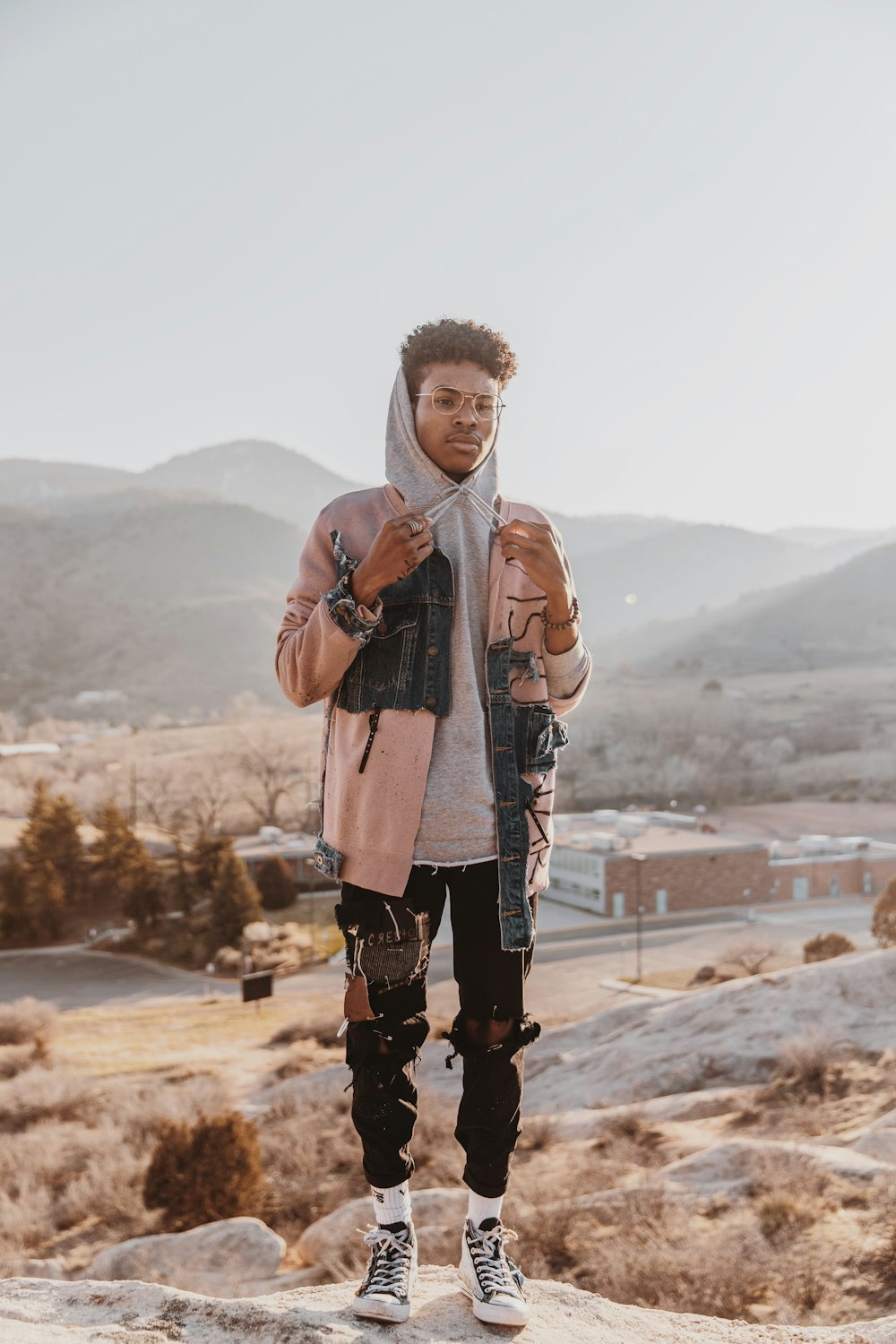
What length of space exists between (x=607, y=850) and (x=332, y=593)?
3153cm

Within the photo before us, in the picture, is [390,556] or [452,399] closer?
[390,556]

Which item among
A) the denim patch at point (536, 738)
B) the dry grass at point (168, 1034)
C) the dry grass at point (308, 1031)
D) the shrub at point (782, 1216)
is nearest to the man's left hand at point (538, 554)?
the denim patch at point (536, 738)

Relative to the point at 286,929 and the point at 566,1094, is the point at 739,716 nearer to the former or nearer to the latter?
the point at 286,929

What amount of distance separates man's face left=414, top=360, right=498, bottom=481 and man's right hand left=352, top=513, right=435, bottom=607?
261 mm

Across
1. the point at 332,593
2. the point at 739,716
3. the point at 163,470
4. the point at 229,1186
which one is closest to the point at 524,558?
the point at 332,593

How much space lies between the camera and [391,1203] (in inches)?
80.4

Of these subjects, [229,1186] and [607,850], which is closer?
[229,1186]

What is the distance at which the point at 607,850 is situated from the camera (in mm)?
32312

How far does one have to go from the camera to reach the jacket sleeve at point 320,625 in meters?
1.83

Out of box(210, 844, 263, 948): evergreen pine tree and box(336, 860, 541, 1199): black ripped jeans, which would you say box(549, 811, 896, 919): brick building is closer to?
box(210, 844, 263, 948): evergreen pine tree

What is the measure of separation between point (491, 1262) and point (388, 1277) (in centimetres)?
22

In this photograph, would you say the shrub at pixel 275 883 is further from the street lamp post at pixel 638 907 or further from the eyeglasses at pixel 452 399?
the eyeglasses at pixel 452 399

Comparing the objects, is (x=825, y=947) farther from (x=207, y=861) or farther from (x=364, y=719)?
(x=364, y=719)

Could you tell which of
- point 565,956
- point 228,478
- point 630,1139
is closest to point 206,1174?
point 630,1139
